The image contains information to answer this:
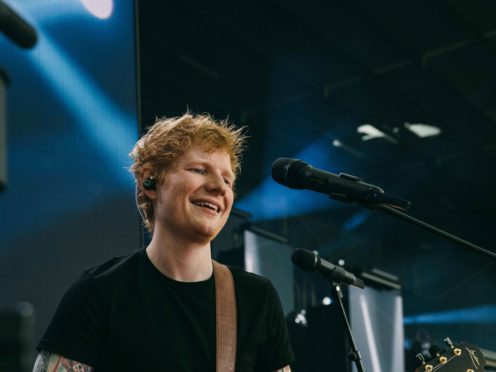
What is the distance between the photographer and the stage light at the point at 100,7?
7.95 ft

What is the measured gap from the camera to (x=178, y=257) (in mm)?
2018

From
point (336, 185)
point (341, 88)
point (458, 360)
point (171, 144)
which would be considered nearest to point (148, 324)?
point (171, 144)

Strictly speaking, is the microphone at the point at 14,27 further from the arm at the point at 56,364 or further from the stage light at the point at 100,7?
the stage light at the point at 100,7

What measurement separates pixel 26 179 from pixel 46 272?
12.2 inches

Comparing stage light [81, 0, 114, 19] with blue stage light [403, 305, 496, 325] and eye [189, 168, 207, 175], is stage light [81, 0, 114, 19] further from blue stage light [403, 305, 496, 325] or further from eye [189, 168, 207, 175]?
blue stage light [403, 305, 496, 325]

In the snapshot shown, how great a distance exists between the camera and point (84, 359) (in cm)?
180

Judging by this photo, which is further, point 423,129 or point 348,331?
point 423,129

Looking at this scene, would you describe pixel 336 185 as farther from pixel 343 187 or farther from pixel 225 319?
pixel 225 319

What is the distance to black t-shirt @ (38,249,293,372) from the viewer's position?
1.84m

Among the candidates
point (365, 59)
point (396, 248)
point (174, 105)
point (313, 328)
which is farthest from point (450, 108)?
point (396, 248)

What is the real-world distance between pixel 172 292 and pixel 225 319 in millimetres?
188

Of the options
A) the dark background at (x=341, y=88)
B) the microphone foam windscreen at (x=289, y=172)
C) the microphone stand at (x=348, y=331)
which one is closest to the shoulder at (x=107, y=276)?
the microphone foam windscreen at (x=289, y=172)

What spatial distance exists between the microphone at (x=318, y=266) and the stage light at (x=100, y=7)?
1.17 m

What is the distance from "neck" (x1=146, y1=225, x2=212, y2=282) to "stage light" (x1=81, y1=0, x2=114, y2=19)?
0.94 meters
